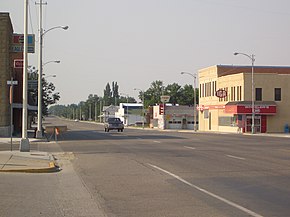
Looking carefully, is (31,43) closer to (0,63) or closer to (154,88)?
(0,63)

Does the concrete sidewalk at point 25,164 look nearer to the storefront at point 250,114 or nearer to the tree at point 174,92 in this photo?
the storefront at point 250,114

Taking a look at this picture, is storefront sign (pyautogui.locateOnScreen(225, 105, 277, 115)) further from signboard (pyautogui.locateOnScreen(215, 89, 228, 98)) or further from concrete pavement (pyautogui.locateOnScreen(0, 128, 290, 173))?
concrete pavement (pyautogui.locateOnScreen(0, 128, 290, 173))

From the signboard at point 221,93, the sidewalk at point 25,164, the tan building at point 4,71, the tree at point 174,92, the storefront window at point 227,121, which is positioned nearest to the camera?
the sidewalk at point 25,164

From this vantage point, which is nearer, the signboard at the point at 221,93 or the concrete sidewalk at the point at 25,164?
the concrete sidewalk at the point at 25,164

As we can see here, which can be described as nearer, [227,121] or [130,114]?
[227,121]

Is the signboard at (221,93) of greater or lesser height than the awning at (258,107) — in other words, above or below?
above

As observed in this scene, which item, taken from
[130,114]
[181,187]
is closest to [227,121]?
[181,187]

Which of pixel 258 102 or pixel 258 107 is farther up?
pixel 258 102

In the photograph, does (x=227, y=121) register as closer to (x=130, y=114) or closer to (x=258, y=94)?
(x=258, y=94)

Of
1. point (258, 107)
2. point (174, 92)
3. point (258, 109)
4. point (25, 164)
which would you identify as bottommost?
point (25, 164)

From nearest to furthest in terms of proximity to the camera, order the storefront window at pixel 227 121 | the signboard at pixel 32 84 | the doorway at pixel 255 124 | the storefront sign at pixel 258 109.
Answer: the signboard at pixel 32 84
the storefront sign at pixel 258 109
the doorway at pixel 255 124
the storefront window at pixel 227 121

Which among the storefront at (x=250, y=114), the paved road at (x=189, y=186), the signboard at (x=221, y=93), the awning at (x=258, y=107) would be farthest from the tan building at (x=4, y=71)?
the signboard at (x=221, y=93)

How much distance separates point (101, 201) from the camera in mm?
12625

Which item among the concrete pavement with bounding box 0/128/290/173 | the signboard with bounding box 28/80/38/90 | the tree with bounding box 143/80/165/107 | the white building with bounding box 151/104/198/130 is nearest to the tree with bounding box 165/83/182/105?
the tree with bounding box 143/80/165/107
